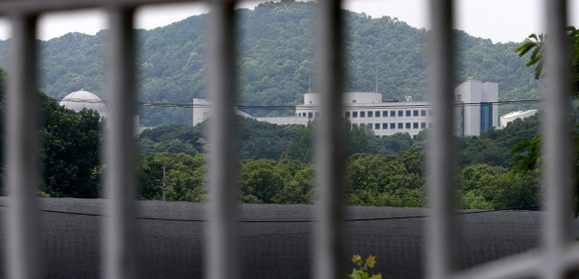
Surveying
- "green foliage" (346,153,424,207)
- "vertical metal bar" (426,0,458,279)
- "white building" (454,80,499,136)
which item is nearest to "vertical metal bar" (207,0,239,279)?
"vertical metal bar" (426,0,458,279)

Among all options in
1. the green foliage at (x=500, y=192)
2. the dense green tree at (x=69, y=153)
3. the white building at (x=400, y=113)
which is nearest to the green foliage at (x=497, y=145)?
the green foliage at (x=500, y=192)

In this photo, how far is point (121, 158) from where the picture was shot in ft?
1.49

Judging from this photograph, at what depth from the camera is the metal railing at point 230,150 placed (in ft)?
1.35

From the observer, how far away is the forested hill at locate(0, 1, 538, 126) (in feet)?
84.6

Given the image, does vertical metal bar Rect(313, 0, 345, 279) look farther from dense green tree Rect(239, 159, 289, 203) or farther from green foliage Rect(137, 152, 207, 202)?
dense green tree Rect(239, 159, 289, 203)

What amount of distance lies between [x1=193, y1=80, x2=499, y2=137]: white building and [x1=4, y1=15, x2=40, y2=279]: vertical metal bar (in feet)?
76.8

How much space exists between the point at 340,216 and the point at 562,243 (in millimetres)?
177

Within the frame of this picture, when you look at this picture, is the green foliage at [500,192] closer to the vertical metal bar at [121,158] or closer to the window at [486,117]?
the window at [486,117]

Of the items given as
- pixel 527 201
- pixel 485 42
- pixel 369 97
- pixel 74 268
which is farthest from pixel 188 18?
pixel 74 268

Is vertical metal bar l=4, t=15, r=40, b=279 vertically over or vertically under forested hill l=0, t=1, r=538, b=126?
under

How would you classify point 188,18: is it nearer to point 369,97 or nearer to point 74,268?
point 369,97

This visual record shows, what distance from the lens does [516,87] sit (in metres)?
25.3

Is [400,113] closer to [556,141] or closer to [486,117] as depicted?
[486,117]

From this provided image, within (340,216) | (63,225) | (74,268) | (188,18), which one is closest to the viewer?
(340,216)
